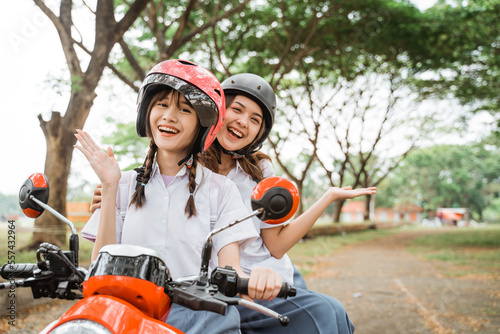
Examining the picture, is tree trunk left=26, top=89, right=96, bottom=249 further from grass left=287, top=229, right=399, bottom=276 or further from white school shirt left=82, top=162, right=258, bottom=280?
grass left=287, top=229, right=399, bottom=276

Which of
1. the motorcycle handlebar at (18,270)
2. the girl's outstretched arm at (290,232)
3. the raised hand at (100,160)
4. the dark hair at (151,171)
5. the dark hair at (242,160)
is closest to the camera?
the motorcycle handlebar at (18,270)

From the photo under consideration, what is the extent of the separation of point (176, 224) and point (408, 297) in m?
7.17

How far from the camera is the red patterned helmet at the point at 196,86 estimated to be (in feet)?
5.51

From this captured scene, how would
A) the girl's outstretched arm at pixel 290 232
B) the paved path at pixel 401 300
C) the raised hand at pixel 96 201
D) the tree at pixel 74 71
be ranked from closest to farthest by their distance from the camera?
the raised hand at pixel 96 201, the girl's outstretched arm at pixel 290 232, the paved path at pixel 401 300, the tree at pixel 74 71

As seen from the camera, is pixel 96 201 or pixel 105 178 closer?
pixel 105 178

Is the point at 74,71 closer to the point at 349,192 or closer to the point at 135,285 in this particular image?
the point at 349,192

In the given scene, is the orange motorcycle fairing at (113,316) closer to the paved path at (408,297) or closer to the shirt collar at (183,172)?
the shirt collar at (183,172)

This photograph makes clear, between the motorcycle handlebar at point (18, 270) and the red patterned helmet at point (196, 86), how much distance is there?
820 mm

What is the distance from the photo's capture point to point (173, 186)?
1.90 m

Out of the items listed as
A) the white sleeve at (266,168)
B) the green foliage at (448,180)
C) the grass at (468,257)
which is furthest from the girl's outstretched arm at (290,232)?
the green foliage at (448,180)

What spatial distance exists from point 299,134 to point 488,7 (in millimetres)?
9044

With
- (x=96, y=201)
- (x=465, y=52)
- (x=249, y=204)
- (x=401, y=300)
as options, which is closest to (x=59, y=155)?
(x=96, y=201)

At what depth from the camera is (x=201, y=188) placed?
1.91 metres

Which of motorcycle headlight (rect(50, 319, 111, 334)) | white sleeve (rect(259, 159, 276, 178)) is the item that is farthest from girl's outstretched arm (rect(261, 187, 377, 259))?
motorcycle headlight (rect(50, 319, 111, 334))
